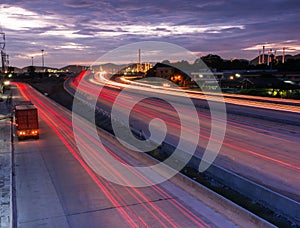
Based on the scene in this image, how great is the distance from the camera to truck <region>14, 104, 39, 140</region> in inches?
1048

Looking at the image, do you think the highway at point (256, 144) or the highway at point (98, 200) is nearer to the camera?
the highway at point (98, 200)

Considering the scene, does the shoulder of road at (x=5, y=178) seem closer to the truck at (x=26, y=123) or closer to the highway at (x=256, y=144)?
the truck at (x=26, y=123)

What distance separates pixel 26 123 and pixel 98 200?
15470 millimetres

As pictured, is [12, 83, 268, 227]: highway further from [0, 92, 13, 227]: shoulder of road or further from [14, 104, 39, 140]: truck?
[14, 104, 39, 140]: truck

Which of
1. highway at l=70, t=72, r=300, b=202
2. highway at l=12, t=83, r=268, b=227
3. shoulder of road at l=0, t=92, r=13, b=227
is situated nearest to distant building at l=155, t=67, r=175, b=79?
highway at l=70, t=72, r=300, b=202

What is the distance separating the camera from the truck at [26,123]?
87.3ft

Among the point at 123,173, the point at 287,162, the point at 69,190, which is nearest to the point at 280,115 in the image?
the point at 287,162

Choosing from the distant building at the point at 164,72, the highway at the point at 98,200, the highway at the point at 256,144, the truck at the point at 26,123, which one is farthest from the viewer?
the distant building at the point at 164,72

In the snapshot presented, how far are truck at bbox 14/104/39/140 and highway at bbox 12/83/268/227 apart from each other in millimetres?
5971

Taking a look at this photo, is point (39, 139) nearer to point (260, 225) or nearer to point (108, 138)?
point (108, 138)

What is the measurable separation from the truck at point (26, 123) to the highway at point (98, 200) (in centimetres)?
597

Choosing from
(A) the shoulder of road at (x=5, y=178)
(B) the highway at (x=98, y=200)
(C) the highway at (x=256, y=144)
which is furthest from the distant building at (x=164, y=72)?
(B) the highway at (x=98, y=200)

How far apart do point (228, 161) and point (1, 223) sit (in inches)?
433

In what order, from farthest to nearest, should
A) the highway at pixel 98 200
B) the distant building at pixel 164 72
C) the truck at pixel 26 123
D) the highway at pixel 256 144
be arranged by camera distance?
the distant building at pixel 164 72 → the truck at pixel 26 123 → the highway at pixel 256 144 → the highway at pixel 98 200
